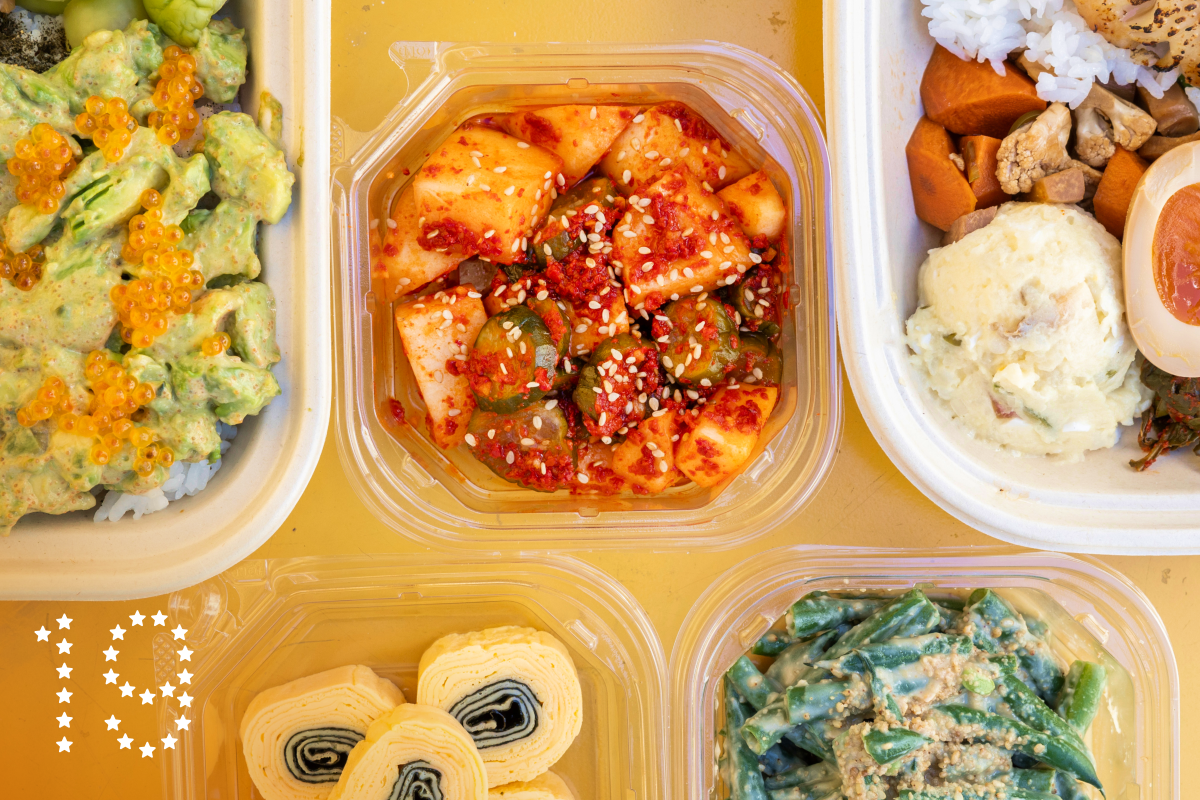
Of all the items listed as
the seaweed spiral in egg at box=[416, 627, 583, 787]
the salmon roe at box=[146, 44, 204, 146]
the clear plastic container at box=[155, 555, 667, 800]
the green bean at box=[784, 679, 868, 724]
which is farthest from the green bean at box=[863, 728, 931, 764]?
the salmon roe at box=[146, 44, 204, 146]

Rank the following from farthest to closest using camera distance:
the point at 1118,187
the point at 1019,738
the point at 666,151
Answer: the point at 666,151 → the point at 1118,187 → the point at 1019,738

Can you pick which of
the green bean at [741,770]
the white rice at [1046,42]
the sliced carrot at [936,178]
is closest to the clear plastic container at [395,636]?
the green bean at [741,770]

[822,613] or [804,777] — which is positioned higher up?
[822,613]

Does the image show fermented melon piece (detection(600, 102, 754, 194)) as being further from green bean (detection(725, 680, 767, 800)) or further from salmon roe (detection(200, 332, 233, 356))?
green bean (detection(725, 680, 767, 800))

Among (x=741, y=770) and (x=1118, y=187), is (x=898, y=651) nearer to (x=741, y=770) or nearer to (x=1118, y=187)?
(x=741, y=770)

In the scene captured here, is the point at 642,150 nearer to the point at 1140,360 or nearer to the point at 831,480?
the point at 831,480

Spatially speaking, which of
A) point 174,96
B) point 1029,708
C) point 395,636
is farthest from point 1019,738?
point 174,96
